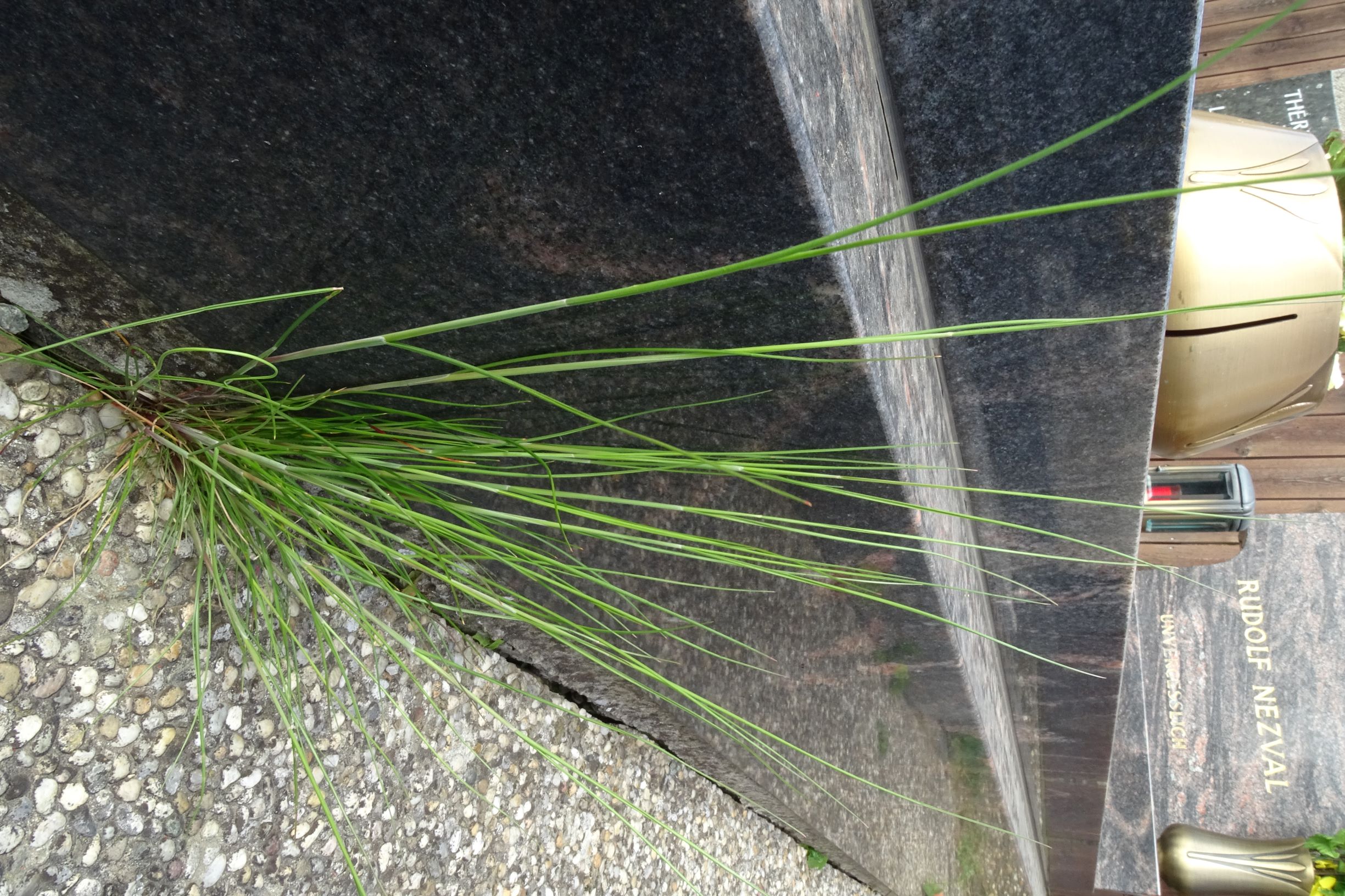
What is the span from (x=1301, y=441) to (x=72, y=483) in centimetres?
361

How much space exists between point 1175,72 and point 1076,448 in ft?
1.91

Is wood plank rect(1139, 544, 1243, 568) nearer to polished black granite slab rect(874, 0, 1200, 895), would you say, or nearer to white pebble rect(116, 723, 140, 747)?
polished black granite slab rect(874, 0, 1200, 895)

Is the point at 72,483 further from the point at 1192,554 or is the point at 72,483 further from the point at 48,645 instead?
the point at 1192,554

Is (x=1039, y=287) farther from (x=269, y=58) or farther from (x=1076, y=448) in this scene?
(x=269, y=58)

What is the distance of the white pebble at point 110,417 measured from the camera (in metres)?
0.70

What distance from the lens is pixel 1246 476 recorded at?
2.99m

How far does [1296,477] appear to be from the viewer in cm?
308

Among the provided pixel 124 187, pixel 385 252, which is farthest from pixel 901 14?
pixel 124 187

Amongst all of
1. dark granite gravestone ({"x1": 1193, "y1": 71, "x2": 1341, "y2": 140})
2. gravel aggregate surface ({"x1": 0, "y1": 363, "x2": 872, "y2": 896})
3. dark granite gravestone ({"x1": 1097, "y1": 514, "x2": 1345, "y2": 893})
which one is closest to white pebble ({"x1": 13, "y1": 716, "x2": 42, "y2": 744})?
gravel aggregate surface ({"x1": 0, "y1": 363, "x2": 872, "y2": 896})

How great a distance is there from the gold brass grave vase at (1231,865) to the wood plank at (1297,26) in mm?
2696

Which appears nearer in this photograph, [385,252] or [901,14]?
[385,252]

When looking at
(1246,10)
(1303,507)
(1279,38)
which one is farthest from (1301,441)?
(1246,10)

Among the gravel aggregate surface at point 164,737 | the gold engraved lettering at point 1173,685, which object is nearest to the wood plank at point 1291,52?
the gold engraved lettering at point 1173,685

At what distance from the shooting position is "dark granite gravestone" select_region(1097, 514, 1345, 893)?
2.85 metres
